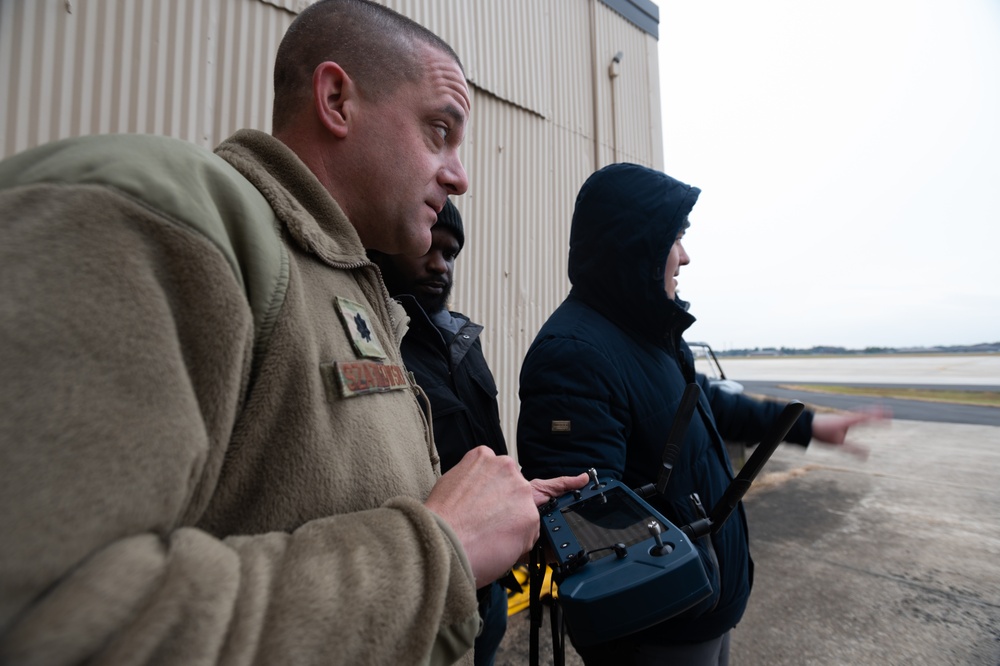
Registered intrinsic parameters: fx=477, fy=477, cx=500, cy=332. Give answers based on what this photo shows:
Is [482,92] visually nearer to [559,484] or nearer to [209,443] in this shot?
[559,484]

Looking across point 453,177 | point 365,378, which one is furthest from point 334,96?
point 365,378

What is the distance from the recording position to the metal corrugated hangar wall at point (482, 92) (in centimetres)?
268

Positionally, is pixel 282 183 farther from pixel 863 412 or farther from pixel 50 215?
pixel 863 412

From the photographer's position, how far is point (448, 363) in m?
2.13

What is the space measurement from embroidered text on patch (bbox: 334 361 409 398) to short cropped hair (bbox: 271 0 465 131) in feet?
2.08

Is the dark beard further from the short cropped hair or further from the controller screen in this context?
the controller screen

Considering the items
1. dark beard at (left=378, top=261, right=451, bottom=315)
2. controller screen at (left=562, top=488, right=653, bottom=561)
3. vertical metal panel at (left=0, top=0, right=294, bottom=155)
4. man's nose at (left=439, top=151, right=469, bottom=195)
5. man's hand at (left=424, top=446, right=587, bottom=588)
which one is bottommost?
controller screen at (left=562, top=488, right=653, bottom=561)

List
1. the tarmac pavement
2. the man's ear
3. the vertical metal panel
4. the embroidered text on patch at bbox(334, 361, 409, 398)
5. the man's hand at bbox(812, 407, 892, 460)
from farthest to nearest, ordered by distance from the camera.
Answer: the tarmac pavement
the vertical metal panel
the man's hand at bbox(812, 407, 892, 460)
the man's ear
the embroidered text on patch at bbox(334, 361, 409, 398)

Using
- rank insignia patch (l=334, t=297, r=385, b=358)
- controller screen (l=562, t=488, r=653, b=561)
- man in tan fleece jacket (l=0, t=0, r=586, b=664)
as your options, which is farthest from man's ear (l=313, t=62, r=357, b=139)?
controller screen (l=562, t=488, r=653, b=561)

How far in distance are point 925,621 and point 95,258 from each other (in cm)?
522

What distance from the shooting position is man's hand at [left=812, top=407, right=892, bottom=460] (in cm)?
209

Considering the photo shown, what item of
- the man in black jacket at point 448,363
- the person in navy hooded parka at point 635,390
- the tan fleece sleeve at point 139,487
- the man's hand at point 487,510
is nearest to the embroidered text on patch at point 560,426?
the person in navy hooded parka at point 635,390

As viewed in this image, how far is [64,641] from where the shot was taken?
0.39 m

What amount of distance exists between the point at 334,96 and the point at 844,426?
2.35 meters
